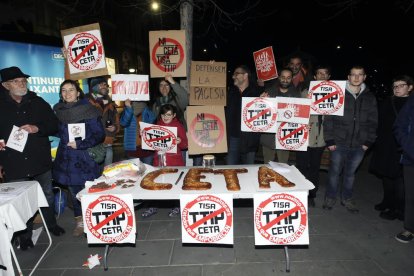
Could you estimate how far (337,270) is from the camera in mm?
3469

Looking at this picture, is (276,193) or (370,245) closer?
(276,193)

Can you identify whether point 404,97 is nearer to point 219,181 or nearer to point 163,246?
point 219,181

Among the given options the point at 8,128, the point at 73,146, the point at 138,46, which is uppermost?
the point at 138,46

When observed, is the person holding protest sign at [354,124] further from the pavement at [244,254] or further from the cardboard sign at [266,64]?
the cardboard sign at [266,64]

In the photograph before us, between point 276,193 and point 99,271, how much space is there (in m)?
2.43

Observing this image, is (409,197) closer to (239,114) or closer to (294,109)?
(294,109)

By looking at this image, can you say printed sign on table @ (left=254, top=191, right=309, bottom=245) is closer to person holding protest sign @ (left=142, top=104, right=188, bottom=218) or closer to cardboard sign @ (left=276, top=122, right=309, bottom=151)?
cardboard sign @ (left=276, top=122, right=309, bottom=151)

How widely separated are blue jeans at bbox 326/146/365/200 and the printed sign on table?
2.15 m

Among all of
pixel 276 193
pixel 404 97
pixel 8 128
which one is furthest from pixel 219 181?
pixel 404 97

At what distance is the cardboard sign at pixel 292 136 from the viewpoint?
15.0ft

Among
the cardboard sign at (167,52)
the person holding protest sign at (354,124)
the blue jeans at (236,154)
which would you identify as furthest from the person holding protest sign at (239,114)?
the person holding protest sign at (354,124)

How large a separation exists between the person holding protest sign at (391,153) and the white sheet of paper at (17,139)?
5.53 m

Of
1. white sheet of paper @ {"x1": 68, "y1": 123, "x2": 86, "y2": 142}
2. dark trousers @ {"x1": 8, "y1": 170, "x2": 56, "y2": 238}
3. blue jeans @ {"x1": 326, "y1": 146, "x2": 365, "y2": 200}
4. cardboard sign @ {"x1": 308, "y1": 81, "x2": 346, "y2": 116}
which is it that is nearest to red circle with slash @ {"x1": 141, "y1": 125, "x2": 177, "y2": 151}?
white sheet of paper @ {"x1": 68, "y1": 123, "x2": 86, "y2": 142}

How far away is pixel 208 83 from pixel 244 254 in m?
2.64
